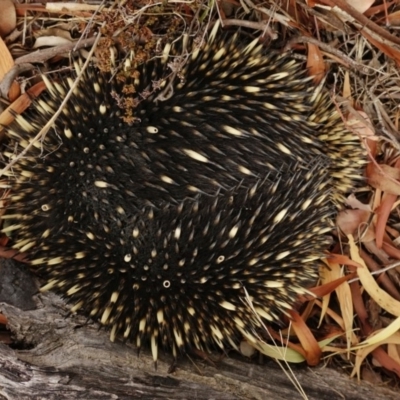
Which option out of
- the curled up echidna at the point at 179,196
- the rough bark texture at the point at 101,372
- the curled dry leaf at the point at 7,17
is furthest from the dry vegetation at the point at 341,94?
the curled up echidna at the point at 179,196

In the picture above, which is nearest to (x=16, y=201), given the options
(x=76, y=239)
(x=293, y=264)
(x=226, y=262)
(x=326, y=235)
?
(x=76, y=239)

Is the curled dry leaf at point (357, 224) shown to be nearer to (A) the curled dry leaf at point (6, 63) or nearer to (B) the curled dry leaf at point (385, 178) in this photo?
(B) the curled dry leaf at point (385, 178)

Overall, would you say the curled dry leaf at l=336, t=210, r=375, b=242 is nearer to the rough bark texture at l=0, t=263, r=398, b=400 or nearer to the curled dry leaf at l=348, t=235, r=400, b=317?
the curled dry leaf at l=348, t=235, r=400, b=317

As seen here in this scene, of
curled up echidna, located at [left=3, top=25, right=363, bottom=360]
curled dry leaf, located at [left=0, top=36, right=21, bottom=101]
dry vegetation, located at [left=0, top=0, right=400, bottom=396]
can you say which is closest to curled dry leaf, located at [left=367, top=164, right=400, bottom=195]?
dry vegetation, located at [left=0, top=0, right=400, bottom=396]

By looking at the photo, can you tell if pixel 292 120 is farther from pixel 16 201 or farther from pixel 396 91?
pixel 16 201

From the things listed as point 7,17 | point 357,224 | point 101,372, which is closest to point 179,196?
point 101,372

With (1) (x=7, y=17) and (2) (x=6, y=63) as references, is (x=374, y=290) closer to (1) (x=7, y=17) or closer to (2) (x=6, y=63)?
(2) (x=6, y=63)
